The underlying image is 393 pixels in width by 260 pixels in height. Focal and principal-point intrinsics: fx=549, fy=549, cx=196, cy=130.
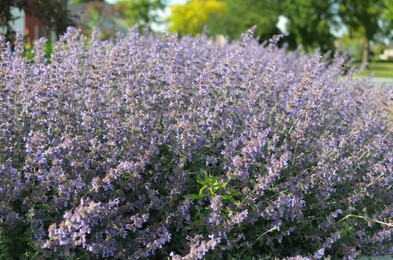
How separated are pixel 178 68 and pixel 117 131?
1.64 metres

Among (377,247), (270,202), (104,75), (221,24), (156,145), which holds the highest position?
(104,75)

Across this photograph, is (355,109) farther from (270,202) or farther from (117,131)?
(117,131)

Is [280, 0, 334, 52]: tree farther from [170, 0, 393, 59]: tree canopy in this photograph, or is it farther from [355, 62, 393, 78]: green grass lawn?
[355, 62, 393, 78]: green grass lawn

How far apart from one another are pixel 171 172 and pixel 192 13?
191ft

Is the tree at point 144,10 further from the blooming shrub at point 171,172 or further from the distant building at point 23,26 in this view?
the blooming shrub at point 171,172

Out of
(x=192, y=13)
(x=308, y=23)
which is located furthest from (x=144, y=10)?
(x=308, y=23)

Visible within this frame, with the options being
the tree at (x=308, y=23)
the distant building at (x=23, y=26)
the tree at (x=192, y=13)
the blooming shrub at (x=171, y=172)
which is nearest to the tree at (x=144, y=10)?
the tree at (x=192, y=13)

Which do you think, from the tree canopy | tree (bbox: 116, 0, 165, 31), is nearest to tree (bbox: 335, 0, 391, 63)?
the tree canopy

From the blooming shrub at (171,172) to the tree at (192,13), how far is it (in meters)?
55.5

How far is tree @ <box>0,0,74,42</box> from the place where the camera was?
7399 mm

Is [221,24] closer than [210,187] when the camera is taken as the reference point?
No

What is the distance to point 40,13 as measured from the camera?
7645 mm

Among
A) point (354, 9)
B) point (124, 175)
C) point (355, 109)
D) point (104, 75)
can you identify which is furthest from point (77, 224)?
point (354, 9)

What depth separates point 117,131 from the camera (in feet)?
10.1
